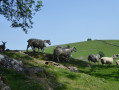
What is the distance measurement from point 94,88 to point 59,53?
50.7ft

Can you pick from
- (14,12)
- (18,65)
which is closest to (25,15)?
(14,12)

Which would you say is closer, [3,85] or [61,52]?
[3,85]

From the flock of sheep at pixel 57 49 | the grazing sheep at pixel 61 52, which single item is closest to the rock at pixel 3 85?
the flock of sheep at pixel 57 49

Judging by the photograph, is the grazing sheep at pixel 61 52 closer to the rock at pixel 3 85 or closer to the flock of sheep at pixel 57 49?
the flock of sheep at pixel 57 49

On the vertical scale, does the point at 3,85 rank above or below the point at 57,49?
below

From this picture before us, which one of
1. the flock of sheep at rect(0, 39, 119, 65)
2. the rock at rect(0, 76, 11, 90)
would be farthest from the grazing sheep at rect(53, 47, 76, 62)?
the rock at rect(0, 76, 11, 90)

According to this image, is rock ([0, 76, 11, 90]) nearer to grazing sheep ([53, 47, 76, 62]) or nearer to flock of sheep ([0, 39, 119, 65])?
flock of sheep ([0, 39, 119, 65])

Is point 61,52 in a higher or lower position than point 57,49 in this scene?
lower

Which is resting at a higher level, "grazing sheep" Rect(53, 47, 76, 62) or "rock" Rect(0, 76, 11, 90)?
"grazing sheep" Rect(53, 47, 76, 62)

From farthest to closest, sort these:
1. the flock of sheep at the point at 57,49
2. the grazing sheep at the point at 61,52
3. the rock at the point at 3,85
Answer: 1. the flock of sheep at the point at 57,49
2. the grazing sheep at the point at 61,52
3. the rock at the point at 3,85

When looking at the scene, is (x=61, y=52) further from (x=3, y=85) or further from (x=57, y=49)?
(x=3, y=85)

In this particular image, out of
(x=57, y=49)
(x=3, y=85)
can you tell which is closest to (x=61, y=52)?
(x=57, y=49)

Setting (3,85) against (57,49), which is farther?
(57,49)

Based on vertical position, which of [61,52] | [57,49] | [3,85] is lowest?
[3,85]
